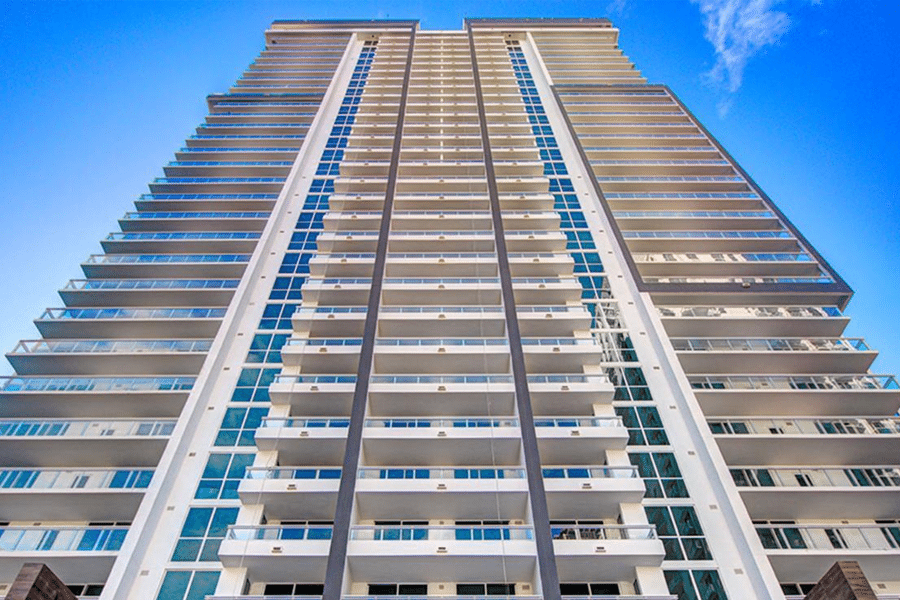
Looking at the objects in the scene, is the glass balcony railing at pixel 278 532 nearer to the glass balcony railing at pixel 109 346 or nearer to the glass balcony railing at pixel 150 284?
the glass balcony railing at pixel 109 346

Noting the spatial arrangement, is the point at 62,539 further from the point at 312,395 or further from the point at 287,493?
→ the point at 312,395

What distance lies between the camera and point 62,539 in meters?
22.4

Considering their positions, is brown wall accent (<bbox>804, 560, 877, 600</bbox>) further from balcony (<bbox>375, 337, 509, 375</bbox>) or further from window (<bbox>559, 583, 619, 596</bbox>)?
balcony (<bbox>375, 337, 509, 375</bbox>)

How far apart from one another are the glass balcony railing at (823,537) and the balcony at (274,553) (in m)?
16.6

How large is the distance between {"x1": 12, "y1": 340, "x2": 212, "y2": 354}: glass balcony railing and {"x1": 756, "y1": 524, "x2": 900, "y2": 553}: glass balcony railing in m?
26.4

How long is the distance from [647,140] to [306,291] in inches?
1253

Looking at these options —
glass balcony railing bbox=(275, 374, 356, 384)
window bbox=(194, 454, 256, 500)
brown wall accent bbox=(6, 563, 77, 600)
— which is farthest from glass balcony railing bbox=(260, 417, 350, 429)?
brown wall accent bbox=(6, 563, 77, 600)

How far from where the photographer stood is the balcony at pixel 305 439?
25500mm

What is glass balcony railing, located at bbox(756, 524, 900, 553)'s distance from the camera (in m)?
23.8

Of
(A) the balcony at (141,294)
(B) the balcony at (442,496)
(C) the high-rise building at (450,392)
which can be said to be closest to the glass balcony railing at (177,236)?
(C) the high-rise building at (450,392)

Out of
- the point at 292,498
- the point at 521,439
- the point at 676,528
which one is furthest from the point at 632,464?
the point at 292,498

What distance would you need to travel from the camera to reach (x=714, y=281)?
116ft

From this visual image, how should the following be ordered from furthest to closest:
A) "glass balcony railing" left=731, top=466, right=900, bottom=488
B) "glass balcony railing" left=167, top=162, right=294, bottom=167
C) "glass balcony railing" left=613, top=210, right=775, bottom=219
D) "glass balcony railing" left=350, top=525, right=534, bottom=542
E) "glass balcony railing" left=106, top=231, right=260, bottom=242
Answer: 1. "glass balcony railing" left=167, top=162, right=294, bottom=167
2. "glass balcony railing" left=613, top=210, right=775, bottom=219
3. "glass balcony railing" left=106, top=231, right=260, bottom=242
4. "glass balcony railing" left=731, top=466, right=900, bottom=488
5. "glass balcony railing" left=350, top=525, right=534, bottom=542

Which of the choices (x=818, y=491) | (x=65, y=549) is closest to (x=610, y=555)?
(x=818, y=491)
